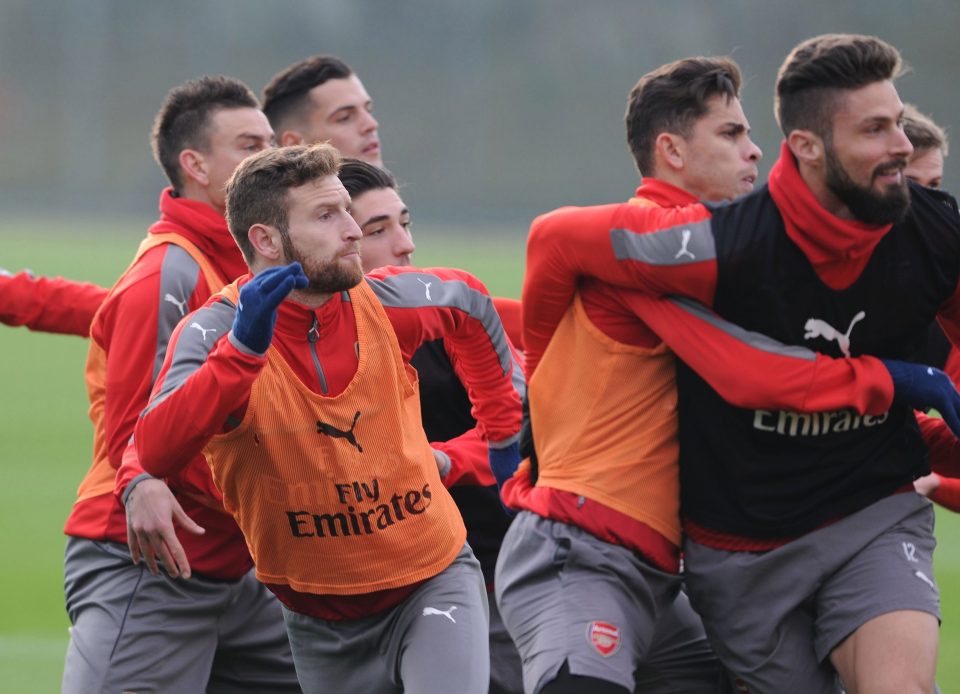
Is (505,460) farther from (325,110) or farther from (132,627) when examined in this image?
(325,110)

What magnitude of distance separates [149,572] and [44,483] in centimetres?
673

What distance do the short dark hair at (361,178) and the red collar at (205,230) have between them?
450 mm

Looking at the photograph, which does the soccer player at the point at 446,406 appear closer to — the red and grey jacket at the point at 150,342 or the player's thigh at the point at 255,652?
the red and grey jacket at the point at 150,342

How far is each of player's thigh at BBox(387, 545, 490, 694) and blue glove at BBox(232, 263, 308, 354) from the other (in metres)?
0.93

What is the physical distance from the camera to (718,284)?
4.20 meters

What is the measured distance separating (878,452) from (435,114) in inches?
1334

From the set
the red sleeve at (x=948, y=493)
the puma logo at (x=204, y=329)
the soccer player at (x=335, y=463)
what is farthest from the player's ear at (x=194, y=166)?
the red sleeve at (x=948, y=493)

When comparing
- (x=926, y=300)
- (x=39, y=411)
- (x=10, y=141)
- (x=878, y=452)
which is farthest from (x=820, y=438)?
(x=10, y=141)

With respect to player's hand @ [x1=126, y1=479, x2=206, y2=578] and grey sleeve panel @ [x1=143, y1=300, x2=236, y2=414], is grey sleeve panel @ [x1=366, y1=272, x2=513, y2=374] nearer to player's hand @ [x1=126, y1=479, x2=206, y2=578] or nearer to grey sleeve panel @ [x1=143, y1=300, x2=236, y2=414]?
grey sleeve panel @ [x1=143, y1=300, x2=236, y2=414]

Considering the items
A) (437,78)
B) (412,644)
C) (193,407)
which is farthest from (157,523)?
(437,78)

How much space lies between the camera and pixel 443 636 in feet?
13.9

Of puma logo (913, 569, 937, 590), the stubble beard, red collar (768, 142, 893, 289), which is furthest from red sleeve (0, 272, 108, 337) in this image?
puma logo (913, 569, 937, 590)

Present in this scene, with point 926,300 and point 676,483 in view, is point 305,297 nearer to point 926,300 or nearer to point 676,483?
point 676,483

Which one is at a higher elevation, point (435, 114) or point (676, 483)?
point (676, 483)
